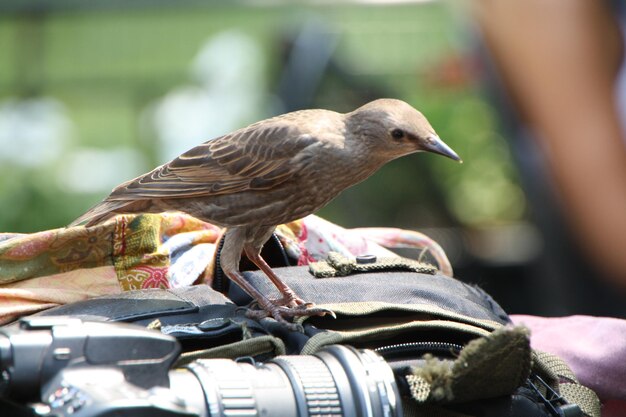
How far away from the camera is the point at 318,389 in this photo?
1.96 metres

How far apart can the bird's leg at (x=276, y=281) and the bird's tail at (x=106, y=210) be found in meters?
0.38

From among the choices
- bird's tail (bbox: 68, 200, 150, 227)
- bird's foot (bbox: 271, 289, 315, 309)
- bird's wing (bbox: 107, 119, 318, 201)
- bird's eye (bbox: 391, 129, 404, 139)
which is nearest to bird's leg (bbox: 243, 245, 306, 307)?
bird's foot (bbox: 271, 289, 315, 309)

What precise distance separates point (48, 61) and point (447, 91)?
3.22m

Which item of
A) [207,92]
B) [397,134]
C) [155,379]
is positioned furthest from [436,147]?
[207,92]

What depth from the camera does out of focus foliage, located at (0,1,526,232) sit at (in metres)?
6.21

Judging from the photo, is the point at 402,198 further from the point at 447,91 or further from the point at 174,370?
the point at 174,370

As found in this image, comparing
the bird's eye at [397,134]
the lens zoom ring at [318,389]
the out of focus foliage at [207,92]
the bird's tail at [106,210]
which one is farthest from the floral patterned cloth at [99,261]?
the out of focus foliage at [207,92]

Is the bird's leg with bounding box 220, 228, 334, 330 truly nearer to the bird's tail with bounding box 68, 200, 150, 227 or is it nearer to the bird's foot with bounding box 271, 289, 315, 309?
the bird's foot with bounding box 271, 289, 315, 309

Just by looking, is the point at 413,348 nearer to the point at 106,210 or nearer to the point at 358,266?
the point at 358,266

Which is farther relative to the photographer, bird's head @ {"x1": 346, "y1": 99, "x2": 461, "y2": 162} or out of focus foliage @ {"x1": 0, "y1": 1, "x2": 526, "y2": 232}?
out of focus foliage @ {"x1": 0, "y1": 1, "x2": 526, "y2": 232}

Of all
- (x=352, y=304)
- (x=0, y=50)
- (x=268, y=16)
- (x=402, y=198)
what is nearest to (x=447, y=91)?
(x=402, y=198)

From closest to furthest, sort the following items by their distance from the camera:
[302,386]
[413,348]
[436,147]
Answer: [302,386], [413,348], [436,147]

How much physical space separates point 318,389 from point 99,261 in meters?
0.84

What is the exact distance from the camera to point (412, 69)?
300 inches
